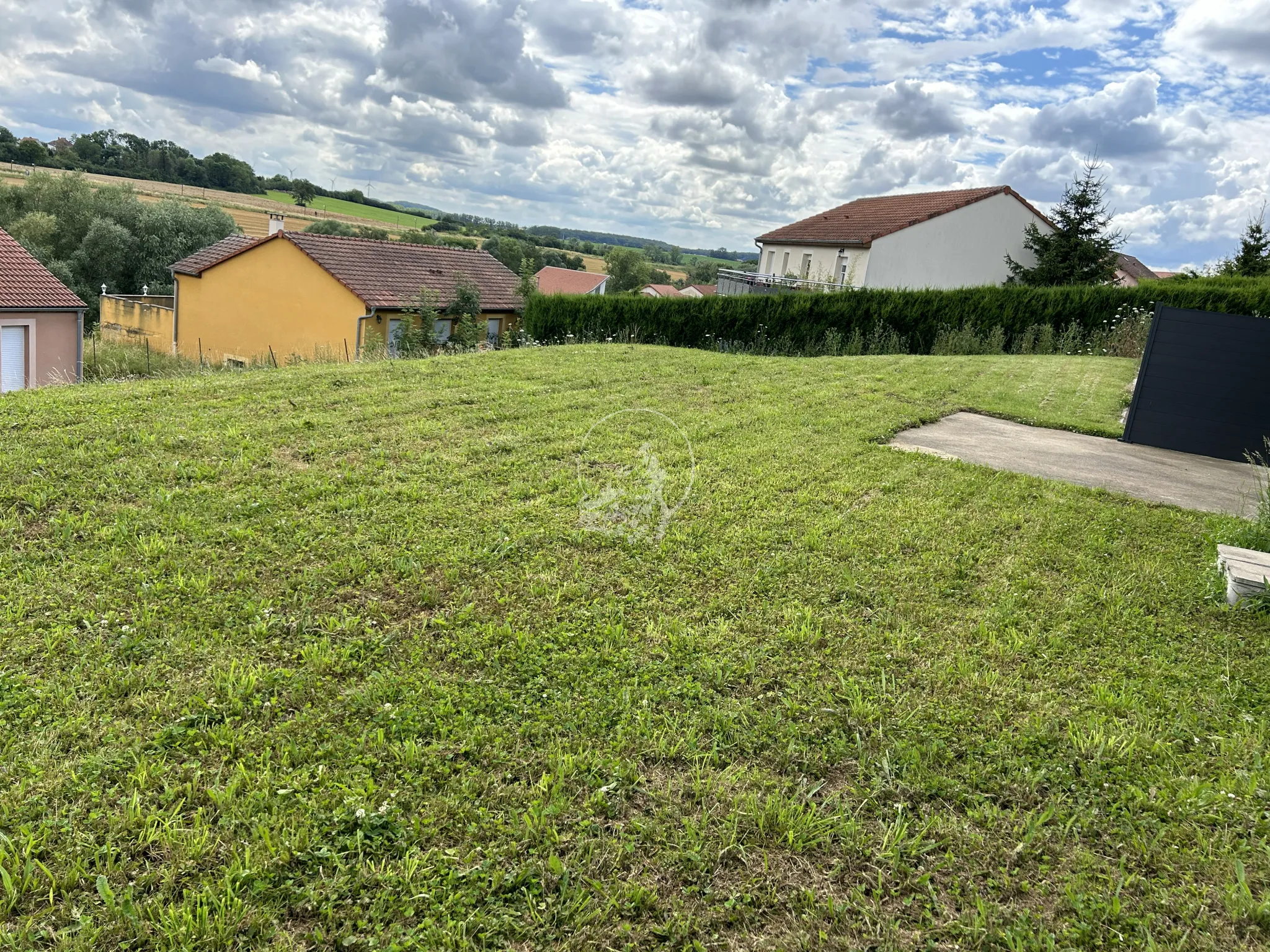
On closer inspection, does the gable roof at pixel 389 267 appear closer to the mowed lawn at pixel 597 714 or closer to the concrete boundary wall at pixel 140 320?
the concrete boundary wall at pixel 140 320

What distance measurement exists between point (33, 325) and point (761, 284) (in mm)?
23096

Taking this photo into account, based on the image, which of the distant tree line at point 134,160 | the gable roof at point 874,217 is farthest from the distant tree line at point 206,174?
the gable roof at point 874,217

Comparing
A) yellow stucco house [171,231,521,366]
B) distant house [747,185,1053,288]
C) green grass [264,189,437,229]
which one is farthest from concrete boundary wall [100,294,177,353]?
green grass [264,189,437,229]

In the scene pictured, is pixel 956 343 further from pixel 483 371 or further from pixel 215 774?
pixel 215 774

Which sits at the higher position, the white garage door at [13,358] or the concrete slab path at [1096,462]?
the concrete slab path at [1096,462]

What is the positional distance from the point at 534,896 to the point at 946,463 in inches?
240

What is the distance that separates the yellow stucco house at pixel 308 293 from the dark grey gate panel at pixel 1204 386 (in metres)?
20.2

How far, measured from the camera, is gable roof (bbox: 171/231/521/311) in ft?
80.7

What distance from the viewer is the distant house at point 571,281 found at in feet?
214

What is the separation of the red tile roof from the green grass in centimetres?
6576

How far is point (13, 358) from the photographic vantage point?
61.2 feet

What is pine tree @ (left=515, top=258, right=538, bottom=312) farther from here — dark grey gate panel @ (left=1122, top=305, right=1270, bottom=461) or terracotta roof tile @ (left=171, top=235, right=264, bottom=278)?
dark grey gate panel @ (left=1122, top=305, right=1270, bottom=461)

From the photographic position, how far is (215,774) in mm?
2850

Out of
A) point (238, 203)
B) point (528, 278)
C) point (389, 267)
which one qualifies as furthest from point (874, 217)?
point (238, 203)
